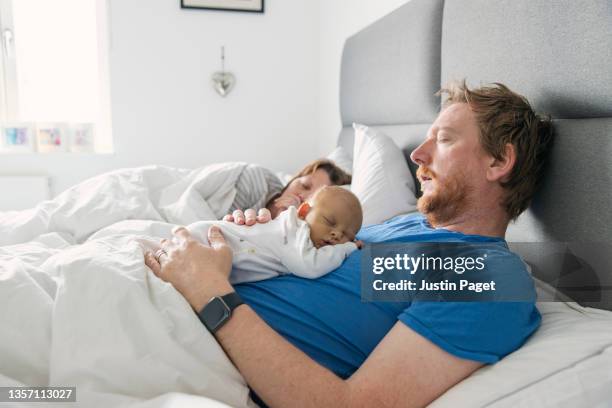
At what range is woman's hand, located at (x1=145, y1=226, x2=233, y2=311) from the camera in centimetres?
97

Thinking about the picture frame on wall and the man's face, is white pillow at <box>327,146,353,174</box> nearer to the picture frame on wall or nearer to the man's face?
the man's face

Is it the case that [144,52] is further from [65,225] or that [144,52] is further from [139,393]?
[139,393]

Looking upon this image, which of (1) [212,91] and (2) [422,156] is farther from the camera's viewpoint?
(1) [212,91]

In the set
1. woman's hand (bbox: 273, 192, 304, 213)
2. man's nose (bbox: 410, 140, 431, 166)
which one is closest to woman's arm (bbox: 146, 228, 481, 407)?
man's nose (bbox: 410, 140, 431, 166)

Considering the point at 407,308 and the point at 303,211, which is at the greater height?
the point at 303,211

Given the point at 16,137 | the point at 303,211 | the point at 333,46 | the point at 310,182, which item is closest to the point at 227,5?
the point at 333,46

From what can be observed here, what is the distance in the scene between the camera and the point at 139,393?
2.74 feet

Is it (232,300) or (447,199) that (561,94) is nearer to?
(447,199)

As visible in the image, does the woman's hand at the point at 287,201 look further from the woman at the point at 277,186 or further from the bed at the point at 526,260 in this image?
the bed at the point at 526,260

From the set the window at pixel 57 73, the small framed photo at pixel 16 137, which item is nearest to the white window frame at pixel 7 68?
the window at pixel 57 73

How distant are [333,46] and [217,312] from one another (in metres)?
2.60

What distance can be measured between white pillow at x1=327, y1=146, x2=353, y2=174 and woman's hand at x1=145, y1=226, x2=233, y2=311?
1170 millimetres

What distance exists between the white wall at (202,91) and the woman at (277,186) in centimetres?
147

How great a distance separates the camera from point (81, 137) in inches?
127
